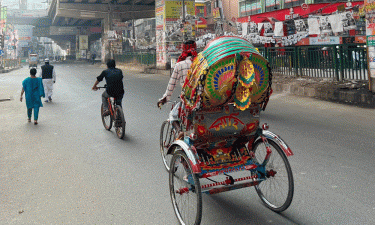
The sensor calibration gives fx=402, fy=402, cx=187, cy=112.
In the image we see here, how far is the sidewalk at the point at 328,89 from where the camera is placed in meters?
10.7

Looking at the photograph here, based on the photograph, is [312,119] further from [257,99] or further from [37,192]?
[37,192]

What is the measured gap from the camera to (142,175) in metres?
5.28

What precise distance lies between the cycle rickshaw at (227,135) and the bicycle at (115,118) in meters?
3.78

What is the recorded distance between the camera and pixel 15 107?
1345cm

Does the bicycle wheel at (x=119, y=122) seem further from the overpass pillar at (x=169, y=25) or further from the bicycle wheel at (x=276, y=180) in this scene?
the overpass pillar at (x=169, y=25)

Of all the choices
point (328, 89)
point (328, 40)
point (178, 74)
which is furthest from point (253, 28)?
point (178, 74)

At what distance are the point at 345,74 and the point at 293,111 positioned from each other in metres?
3.49

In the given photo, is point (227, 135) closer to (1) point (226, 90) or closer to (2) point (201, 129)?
(2) point (201, 129)

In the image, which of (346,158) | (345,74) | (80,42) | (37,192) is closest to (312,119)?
(346,158)

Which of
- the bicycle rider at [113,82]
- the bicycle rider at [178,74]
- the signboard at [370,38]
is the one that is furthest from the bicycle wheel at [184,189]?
the signboard at [370,38]

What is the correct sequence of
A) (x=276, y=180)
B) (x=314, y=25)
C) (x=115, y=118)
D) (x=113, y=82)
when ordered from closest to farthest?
(x=276, y=180) < (x=115, y=118) < (x=113, y=82) < (x=314, y=25)

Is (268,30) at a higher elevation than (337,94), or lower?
higher

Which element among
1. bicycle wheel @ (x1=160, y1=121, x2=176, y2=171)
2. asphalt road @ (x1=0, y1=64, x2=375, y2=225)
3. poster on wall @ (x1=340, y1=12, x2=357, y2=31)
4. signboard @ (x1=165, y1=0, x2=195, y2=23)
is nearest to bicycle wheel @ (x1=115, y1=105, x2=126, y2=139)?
asphalt road @ (x1=0, y1=64, x2=375, y2=225)

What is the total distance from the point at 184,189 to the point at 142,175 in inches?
62.7
